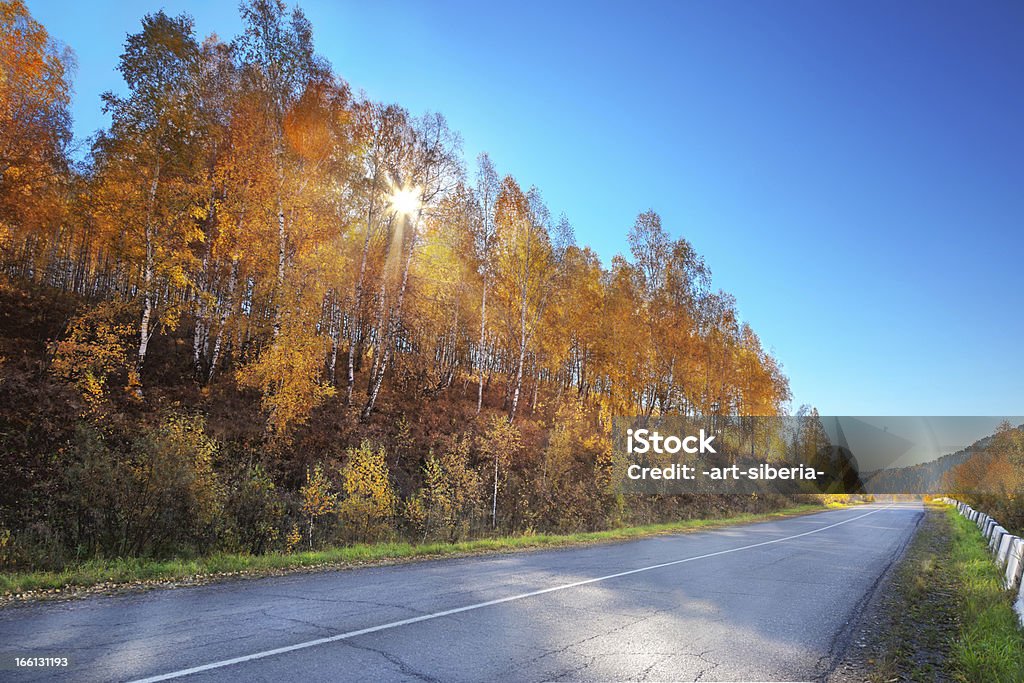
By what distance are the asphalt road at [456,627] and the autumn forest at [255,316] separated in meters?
4.23

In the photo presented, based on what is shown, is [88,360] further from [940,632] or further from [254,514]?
[940,632]

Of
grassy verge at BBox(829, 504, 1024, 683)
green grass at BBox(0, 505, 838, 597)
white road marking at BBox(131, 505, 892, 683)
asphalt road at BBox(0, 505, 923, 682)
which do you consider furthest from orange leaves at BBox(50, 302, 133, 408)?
grassy verge at BBox(829, 504, 1024, 683)

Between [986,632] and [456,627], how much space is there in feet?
20.0

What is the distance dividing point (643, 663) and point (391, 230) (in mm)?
18685

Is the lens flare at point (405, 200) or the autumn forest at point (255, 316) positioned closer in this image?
the autumn forest at point (255, 316)

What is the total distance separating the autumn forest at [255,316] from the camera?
1133 centimetres

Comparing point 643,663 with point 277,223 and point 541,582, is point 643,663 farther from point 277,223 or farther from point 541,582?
point 277,223

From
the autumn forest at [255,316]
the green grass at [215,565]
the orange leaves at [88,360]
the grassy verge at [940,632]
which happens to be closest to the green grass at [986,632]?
the grassy verge at [940,632]

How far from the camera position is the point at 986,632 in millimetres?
6285

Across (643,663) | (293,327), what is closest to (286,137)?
(293,327)

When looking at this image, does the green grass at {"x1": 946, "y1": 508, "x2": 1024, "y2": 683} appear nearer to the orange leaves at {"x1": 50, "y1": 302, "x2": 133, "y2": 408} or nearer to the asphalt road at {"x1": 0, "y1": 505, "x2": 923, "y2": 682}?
the asphalt road at {"x1": 0, "y1": 505, "x2": 923, "y2": 682}

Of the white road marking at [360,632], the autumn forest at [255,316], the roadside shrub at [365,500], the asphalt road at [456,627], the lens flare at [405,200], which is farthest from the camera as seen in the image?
the lens flare at [405,200]

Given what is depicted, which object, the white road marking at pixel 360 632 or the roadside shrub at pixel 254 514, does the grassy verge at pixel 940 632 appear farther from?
the roadside shrub at pixel 254 514

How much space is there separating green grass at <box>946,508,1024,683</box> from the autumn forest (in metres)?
11.1
